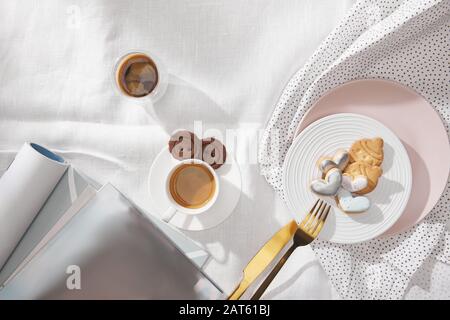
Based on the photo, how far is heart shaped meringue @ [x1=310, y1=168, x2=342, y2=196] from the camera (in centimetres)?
79

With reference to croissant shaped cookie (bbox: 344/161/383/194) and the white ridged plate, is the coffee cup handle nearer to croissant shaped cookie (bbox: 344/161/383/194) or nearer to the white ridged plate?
the white ridged plate

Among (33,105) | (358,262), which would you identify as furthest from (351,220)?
(33,105)

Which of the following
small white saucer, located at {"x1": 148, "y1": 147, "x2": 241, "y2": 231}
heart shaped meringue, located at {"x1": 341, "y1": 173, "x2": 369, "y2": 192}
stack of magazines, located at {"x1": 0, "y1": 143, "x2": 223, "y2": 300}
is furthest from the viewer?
small white saucer, located at {"x1": 148, "y1": 147, "x2": 241, "y2": 231}

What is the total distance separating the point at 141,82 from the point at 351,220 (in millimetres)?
477

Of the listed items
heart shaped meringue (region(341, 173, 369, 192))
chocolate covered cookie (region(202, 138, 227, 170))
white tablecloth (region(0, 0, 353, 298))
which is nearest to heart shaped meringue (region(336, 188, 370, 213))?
heart shaped meringue (region(341, 173, 369, 192))

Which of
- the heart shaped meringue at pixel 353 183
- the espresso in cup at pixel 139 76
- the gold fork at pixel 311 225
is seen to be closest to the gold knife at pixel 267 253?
the gold fork at pixel 311 225

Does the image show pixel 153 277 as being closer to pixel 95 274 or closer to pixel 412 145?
pixel 95 274

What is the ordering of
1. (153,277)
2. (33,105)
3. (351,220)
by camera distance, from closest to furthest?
(153,277) < (351,220) < (33,105)

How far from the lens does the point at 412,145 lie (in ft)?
2.70

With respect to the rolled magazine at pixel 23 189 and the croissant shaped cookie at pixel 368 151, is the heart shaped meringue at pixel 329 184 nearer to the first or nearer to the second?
the croissant shaped cookie at pixel 368 151

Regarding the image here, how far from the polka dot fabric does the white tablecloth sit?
0.14ft

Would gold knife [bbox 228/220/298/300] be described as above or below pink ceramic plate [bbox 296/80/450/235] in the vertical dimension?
below

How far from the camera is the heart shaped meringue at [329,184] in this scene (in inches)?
31.1

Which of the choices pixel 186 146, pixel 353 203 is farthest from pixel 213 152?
pixel 353 203
